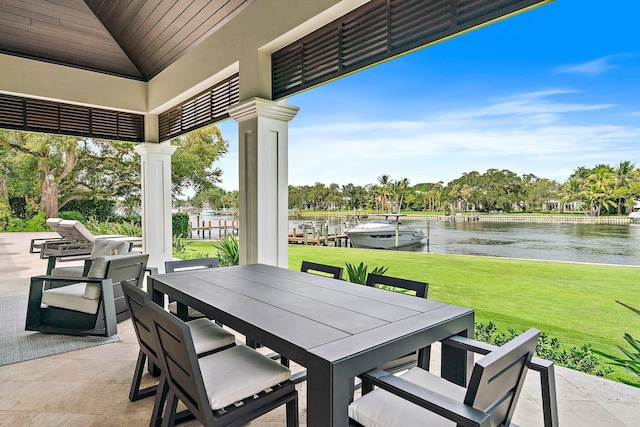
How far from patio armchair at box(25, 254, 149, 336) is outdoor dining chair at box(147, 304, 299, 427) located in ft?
7.06

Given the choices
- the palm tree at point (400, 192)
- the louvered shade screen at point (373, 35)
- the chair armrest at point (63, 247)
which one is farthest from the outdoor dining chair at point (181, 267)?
the palm tree at point (400, 192)

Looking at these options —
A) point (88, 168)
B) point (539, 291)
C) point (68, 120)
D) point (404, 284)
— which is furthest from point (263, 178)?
point (88, 168)

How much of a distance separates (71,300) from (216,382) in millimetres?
2713

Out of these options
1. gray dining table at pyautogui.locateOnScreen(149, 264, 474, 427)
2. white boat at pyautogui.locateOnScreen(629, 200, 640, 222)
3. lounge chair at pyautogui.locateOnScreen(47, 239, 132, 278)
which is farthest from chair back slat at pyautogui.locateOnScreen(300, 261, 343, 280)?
white boat at pyautogui.locateOnScreen(629, 200, 640, 222)

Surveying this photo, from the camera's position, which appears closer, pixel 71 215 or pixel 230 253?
pixel 230 253

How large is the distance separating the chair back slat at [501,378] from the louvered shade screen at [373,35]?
71.1 inches

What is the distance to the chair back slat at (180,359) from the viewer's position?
1.35 metres

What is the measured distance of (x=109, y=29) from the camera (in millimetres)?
5332

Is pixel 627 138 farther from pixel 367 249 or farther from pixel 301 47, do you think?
pixel 367 249

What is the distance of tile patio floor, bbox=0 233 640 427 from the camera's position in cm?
205

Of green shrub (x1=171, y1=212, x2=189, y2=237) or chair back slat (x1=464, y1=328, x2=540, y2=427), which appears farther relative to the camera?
green shrub (x1=171, y1=212, x2=189, y2=237)

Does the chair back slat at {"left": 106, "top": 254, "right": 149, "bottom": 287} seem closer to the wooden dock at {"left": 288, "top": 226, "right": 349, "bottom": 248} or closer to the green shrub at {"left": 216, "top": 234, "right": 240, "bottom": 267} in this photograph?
Result: the green shrub at {"left": 216, "top": 234, "right": 240, "bottom": 267}

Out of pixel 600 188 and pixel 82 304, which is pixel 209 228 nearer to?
pixel 82 304

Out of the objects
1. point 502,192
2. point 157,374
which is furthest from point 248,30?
point 502,192
